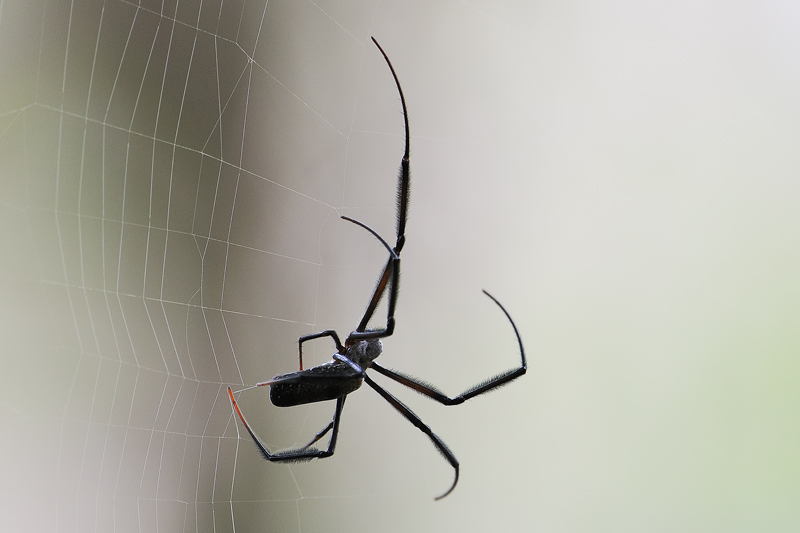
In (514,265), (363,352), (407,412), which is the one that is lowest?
(407,412)

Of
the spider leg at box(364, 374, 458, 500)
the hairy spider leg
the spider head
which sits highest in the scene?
the hairy spider leg

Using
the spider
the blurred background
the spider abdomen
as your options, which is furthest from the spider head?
the blurred background

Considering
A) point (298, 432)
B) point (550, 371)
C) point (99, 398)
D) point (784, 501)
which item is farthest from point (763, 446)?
point (99, 398)

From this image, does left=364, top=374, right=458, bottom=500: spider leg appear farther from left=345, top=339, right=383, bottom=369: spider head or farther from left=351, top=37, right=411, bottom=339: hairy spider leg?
left=351, top=37, right=411, bottom=339: hairy spider leg

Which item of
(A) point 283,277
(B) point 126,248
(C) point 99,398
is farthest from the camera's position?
(A) point 283,277

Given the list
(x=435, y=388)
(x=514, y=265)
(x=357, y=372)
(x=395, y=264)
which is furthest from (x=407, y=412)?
(x=514, y=265)

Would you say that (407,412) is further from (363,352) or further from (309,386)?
(309,386)

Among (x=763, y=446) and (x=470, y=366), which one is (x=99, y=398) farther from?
(x=763, y=446)
